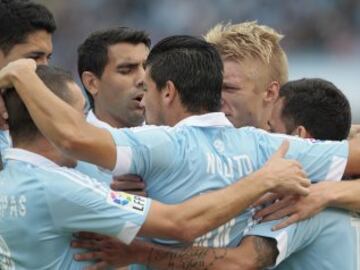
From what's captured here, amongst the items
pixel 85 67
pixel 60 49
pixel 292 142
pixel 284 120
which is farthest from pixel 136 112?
pixel 60 49

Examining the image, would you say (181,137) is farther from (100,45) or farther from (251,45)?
(100,45)

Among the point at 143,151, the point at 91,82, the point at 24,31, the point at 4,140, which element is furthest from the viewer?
the point at 91,82

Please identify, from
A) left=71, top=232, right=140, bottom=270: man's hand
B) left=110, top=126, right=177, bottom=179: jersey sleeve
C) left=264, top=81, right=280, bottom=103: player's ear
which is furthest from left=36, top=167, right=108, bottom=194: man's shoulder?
left=264, top=81, right=280, bottom=103: player's ear

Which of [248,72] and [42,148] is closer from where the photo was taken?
[42,148]

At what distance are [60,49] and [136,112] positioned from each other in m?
6.88

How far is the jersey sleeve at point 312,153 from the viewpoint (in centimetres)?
357

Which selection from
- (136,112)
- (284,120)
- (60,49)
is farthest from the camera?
(60,49)

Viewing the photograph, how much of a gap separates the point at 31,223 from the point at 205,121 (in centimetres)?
79

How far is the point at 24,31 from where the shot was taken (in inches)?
187

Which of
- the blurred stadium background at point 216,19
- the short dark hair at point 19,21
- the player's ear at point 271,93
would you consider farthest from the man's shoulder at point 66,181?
the blurred stadium background at point 216,19

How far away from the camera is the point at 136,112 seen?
5.46 metres

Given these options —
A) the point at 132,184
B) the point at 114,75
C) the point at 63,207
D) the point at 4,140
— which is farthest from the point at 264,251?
the point at 114,75

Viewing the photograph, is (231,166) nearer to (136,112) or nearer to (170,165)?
(170,165)

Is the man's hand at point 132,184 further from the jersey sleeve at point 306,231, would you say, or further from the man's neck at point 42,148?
the jersey sleeve at point 306,231
